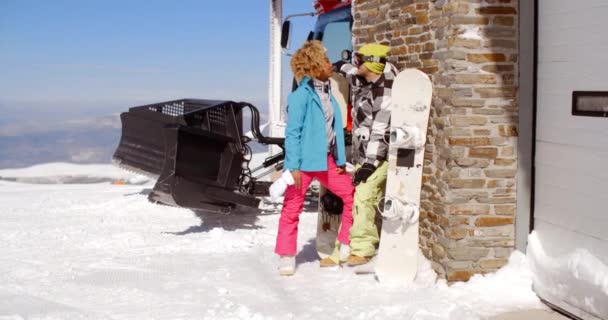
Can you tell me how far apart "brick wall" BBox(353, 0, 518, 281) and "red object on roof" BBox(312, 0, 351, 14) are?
4.07 metres

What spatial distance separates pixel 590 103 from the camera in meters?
4.40

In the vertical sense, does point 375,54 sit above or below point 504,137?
above

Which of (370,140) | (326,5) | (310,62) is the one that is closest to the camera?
(310,62)

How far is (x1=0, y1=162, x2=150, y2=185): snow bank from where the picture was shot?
15.3 metres

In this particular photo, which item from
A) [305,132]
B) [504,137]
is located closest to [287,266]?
[305,132]

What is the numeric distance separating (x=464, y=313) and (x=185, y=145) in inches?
139

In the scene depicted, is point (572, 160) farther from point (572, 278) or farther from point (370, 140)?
point (370, 140)

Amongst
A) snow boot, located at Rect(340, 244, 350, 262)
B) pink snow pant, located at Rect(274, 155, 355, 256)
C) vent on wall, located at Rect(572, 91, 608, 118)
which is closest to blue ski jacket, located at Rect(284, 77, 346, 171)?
pink snow pant, located at Rect(274, 155, 355, 256)

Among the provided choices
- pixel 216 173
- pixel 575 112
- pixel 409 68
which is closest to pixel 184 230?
pixel 216 173

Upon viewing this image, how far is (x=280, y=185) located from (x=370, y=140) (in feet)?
2.68

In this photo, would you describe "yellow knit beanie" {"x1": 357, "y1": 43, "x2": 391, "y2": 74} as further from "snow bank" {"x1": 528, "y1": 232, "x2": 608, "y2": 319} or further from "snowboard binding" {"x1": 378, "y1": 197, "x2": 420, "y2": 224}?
"snow bank" {"x1": 528, "y1": 232, "x2": 608, "y2": 319}

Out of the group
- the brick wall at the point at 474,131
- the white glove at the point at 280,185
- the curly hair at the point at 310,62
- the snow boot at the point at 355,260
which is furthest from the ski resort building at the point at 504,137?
the white glove at the point at 280,185

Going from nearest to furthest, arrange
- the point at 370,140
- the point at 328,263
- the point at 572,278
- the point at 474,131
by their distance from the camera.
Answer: the point at 572,278, the point at 474,131, the point at 370,140, the point at 328,263

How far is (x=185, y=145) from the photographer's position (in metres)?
7.23
